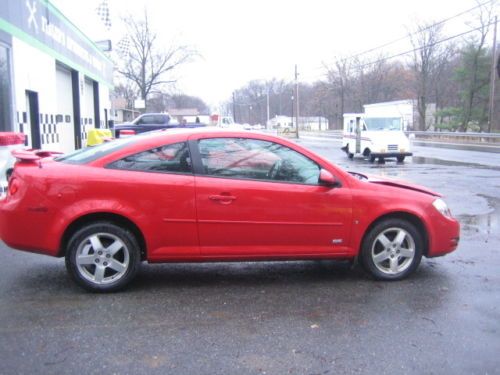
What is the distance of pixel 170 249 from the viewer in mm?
4812

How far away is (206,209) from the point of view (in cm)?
479

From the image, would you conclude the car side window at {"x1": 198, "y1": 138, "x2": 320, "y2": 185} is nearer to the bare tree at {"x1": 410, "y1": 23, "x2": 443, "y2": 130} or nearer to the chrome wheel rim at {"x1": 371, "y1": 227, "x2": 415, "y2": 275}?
the chrome wheel rim at {"x1": 371, "y1": 227, "x2": 415, "y2": 275}

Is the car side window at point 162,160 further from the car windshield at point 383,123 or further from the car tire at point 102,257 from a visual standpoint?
the car windshield at point 383,123

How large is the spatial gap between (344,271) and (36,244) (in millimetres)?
3087

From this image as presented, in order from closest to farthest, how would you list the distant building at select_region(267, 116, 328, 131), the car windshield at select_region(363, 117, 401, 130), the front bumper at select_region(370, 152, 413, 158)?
the front bumper at select_region(370, 152, 413, 158) → the car windshield at select_region(363, 117, 401, 130) → the distant building at select_region(267, 116, 328, 131)

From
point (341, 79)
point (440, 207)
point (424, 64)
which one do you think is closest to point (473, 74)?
point (424, 64)

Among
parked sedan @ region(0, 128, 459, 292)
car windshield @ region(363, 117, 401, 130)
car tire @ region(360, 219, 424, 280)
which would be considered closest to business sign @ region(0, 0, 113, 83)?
parked sedan @ region(0, 128, 459, 292)

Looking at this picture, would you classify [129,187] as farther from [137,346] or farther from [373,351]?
[373,351]

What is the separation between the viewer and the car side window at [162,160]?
4.83 m

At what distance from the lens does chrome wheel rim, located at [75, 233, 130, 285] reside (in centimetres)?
464

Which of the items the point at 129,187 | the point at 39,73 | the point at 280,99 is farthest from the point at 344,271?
the point at 280,99

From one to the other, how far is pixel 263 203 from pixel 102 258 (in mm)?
1547

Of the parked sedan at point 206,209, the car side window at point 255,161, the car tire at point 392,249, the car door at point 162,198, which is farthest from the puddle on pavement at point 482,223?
the car door at point 162,198

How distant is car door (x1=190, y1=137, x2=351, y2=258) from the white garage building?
678cm
